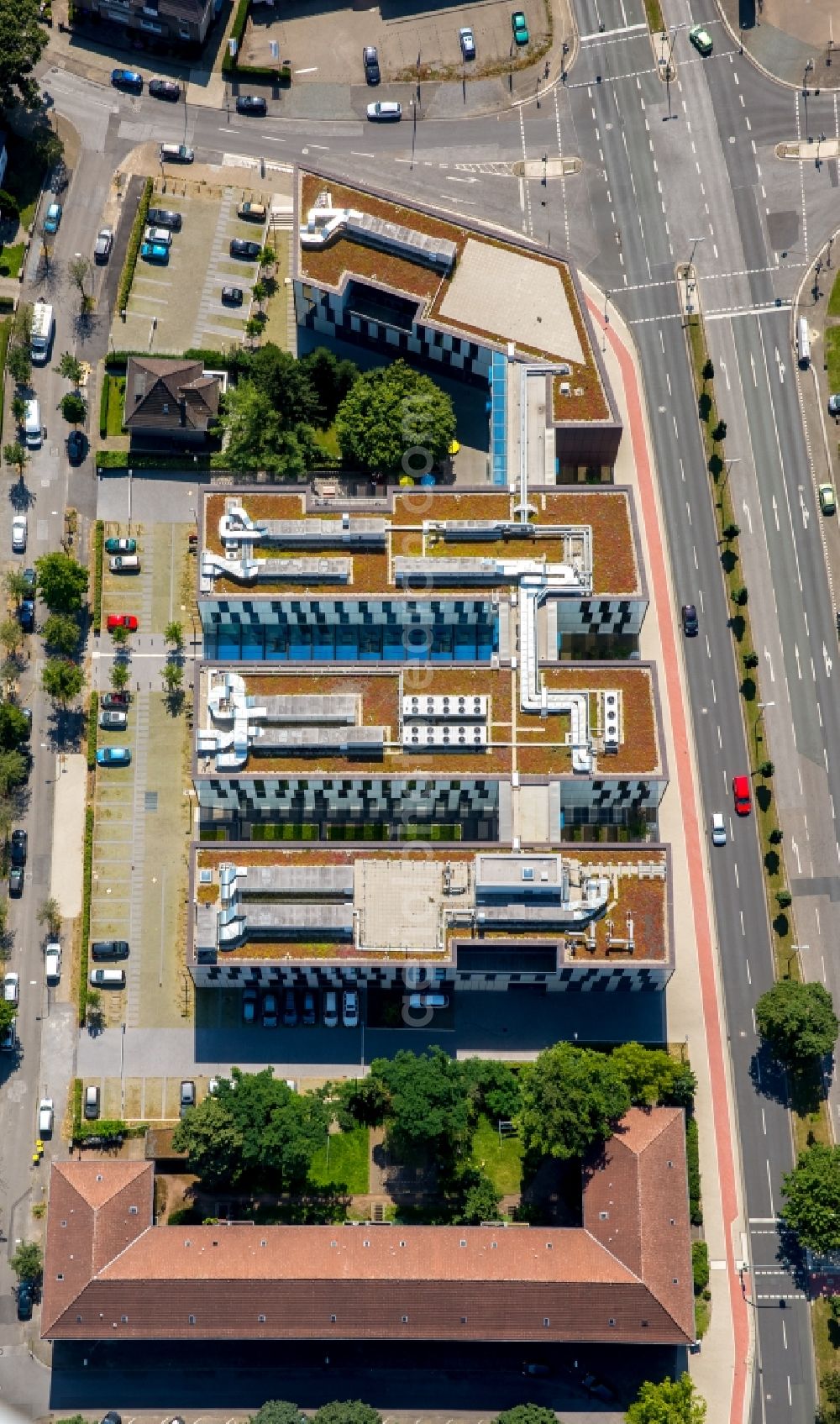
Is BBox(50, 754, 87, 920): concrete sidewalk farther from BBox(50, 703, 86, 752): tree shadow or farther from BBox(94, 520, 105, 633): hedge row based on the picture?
BBox(94, 520, 105, 633): hedge row

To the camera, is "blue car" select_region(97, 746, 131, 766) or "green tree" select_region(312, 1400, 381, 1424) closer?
"green tree" select_region(312, 1400, 381, 1424)

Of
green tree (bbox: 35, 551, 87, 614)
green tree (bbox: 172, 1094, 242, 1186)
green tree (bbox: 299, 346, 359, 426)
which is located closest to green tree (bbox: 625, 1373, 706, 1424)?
green tree (bbox: 172, 1094, 242, 1186)

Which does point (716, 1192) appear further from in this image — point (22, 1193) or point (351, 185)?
point (351, 185)

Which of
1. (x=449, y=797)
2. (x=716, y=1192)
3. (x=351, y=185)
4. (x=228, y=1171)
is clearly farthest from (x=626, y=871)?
(x=351, y=185)

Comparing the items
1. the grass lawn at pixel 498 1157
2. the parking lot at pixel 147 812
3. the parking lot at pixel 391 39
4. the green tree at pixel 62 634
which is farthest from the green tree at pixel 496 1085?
the parking lot at pixel 391 39

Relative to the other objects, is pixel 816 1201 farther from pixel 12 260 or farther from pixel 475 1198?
pixel 12 260

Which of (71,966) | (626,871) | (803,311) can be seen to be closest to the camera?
(626,871)
